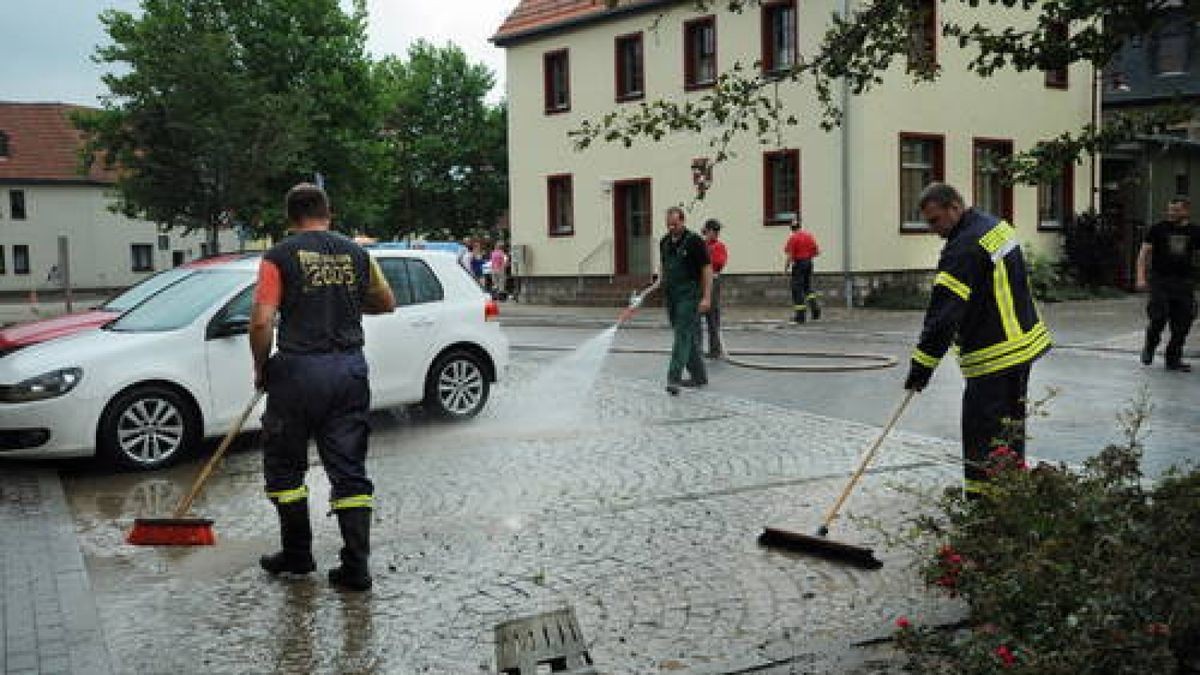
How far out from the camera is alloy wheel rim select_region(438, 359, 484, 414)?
11109 millimetres

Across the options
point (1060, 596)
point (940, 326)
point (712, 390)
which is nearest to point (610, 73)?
point (712, 390)

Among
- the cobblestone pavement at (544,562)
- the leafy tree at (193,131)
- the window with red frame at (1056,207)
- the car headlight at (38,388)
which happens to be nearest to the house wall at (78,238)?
the leafy tree at (193,131)

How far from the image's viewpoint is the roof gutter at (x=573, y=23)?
29.4 m

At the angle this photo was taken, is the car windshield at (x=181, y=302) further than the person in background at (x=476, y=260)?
No

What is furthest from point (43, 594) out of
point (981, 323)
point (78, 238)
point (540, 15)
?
point (78, 238)

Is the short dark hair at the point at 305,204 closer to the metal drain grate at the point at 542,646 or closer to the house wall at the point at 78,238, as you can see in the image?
the metal drain grate at the point at 542,646

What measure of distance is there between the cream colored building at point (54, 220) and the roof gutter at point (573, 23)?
1408 inches

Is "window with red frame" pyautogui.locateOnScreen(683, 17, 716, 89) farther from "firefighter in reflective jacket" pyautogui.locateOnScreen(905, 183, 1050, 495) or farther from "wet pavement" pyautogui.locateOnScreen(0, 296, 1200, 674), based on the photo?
"firefighter in reflective jacket" pyautogui.locateOnScreen(905, 183, 1050, 495)

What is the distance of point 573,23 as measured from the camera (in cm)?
3212

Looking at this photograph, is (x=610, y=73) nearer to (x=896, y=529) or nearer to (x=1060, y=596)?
(x=896, y=529)

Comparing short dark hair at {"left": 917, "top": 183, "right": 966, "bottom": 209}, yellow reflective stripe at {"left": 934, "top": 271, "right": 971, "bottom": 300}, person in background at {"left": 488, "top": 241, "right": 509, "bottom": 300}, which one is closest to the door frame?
person in background at {"left": 488, "top": 241, "right": 509, "bottom": 300}

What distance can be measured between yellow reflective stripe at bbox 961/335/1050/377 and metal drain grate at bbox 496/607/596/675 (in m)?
2.81

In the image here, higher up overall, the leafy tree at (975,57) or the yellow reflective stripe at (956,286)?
the leafy tree at (975,57)

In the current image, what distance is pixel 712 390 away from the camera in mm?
12922
